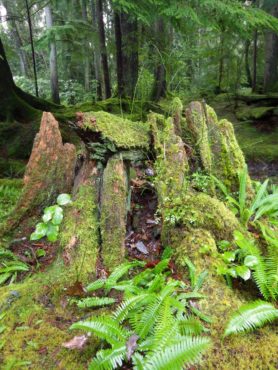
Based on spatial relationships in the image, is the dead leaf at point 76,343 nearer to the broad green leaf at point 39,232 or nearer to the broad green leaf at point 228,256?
the broad green leaf at point 39,232

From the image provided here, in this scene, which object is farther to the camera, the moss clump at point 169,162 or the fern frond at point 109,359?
the moss clump at point 169,162

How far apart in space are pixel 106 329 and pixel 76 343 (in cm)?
28

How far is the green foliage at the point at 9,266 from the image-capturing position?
2.71 metres

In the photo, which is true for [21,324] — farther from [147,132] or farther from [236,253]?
[147,132]

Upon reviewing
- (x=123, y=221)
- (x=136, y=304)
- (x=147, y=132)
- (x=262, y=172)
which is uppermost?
(x=147, y=132)

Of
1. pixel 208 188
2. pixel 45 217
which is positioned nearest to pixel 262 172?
pixel 208 188

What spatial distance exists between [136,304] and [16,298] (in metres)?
0.98

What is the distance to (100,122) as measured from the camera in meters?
3.06

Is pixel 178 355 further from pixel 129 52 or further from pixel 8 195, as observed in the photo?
pixel 129 52

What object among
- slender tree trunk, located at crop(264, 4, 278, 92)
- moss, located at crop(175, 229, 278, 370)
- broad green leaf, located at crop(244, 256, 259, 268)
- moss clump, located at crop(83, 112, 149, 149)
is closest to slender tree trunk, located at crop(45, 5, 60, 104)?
slender tree trunk, located at crop(264, 4, 278, 92)

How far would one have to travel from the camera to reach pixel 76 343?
2.00 m

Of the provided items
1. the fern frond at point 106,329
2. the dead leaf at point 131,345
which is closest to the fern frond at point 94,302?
the fern frond at point 106,329

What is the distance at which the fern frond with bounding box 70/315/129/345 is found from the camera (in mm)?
1860

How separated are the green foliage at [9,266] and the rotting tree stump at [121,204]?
19 centimetres
